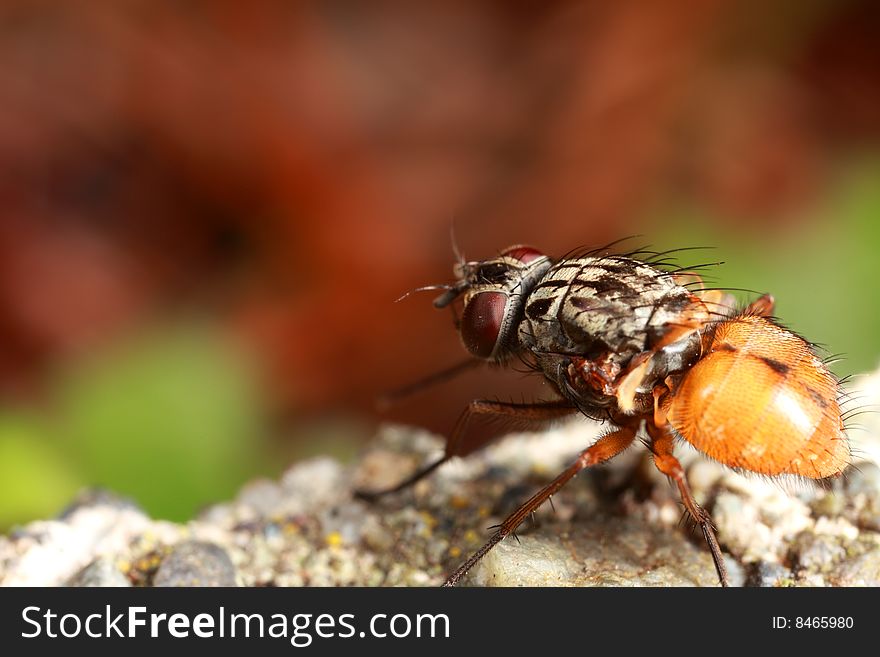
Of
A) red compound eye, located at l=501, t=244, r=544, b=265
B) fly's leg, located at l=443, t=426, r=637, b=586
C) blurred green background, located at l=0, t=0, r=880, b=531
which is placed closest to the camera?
fly's leg, located at l=443, t=426, r=637, b=586

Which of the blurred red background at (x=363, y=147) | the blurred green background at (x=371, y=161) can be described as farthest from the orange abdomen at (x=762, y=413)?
the blurred red background at (x=363, y=147)

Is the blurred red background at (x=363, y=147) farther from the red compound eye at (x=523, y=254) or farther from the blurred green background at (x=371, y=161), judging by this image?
the red compound eye at (x=523, y=254)

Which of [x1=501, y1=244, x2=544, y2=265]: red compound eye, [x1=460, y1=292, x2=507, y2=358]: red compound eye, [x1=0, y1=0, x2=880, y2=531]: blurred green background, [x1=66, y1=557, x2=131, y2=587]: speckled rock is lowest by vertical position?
[x1=66, y1=557, x2=131, y2=587]: speckled rock

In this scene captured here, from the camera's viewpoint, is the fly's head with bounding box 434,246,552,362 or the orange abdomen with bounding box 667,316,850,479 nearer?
the orange abdomen with bounding box 667,316,850,479

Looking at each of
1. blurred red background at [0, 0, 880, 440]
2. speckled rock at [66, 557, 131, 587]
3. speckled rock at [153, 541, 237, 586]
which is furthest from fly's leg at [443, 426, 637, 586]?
blurred red background at [0, 0, 880, 440]

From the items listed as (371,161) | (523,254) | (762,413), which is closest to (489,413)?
(523,254)

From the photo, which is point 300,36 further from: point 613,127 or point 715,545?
point 715,545

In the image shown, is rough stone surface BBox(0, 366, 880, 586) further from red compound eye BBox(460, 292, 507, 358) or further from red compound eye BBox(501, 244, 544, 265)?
red compound eye BBox(501, 244, 544, 265)
